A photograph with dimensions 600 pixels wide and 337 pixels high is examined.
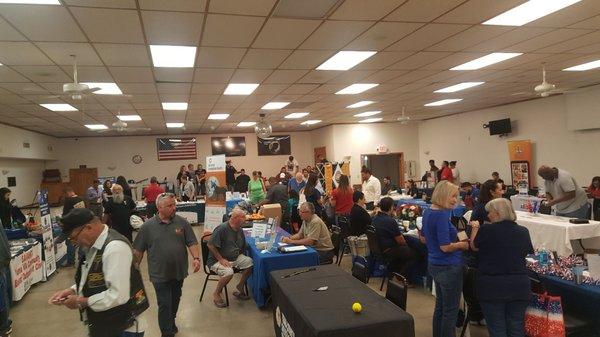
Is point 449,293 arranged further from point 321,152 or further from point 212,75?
point 321,152

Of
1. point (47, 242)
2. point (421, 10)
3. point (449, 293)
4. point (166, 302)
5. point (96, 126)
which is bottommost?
point (166, 302)

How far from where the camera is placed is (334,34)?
4383mm

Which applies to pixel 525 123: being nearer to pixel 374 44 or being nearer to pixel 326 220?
pixel 326 220

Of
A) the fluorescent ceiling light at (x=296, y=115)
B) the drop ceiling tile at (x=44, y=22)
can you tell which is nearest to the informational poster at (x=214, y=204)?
the drop ceiling tile at (x=44, y=22)

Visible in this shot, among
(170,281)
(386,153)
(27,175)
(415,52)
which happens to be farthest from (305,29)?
(27,175)

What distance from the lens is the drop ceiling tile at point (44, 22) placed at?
3320mm

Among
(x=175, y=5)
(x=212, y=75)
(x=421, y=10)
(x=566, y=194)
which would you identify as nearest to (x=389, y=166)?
(x=566, y=194)

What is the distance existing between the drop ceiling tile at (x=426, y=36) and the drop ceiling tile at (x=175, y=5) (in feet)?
8.14

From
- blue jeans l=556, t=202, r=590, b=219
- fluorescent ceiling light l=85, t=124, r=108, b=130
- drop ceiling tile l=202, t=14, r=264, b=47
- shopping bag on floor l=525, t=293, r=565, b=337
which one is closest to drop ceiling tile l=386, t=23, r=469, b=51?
drop ceiling tile l=202, t=14, r=264, b=47

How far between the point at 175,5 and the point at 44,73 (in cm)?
326

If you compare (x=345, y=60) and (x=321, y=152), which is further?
(x=321, y=152)

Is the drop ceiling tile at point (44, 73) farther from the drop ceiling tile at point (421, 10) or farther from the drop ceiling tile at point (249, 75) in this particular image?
the drop ceiling tile at point (421, 10)

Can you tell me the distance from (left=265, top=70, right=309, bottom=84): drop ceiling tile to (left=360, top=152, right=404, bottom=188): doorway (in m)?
10.2

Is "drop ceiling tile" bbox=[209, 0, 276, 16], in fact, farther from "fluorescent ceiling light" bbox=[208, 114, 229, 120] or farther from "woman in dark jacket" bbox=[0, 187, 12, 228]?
"fluorescent ceiling light" bbox=[208, 114, 229, 120]
